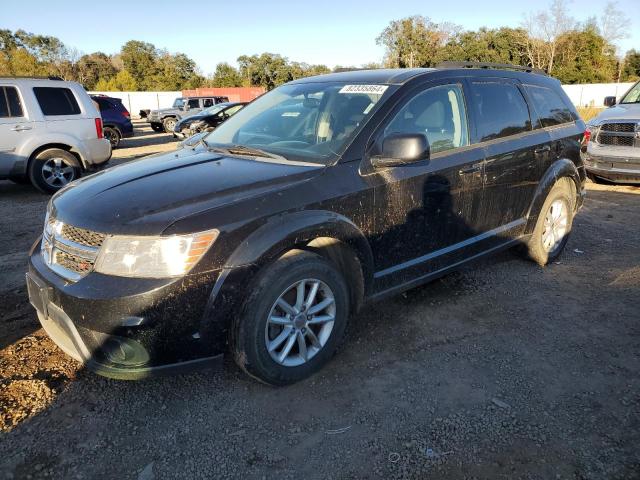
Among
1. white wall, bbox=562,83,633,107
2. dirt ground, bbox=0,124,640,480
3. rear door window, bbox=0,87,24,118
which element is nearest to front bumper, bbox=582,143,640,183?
dirt ground, bbox=0,124,640,480

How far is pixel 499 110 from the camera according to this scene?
4.03m

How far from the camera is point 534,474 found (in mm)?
2201

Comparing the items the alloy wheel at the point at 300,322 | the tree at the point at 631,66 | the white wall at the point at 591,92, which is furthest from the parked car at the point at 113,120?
the tree at the point at 631,66

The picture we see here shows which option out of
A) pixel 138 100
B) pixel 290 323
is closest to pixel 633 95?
pixel 290 323

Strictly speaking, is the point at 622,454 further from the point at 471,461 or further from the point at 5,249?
the point at 5,249

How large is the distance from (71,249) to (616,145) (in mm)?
8822

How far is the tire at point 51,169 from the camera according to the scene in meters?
8.26

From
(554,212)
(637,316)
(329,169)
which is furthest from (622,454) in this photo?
(554,212)

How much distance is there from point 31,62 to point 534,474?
62272 millimetres

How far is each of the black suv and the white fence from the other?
3853 centimetres

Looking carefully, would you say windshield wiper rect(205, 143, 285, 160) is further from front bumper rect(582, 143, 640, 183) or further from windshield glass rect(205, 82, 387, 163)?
front bumper rect(582, 143, 640, 183)

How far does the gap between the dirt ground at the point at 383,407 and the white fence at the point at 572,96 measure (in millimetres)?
38999

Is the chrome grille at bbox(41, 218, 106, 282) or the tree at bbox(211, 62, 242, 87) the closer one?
the chrome grille at bbox(41, 218, 106, 282)

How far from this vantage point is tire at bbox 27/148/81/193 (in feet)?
27.1
